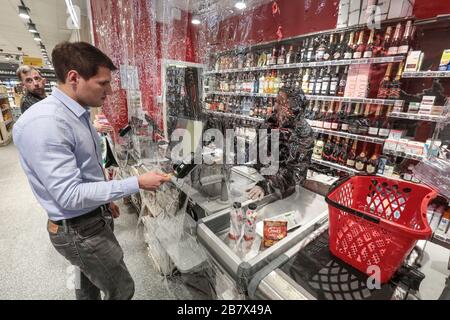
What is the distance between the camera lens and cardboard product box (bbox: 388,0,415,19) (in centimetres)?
202

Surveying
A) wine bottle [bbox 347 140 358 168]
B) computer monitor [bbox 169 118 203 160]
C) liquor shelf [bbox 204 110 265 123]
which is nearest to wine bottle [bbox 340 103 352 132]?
wine bottle [bbox 347 140 358 168]

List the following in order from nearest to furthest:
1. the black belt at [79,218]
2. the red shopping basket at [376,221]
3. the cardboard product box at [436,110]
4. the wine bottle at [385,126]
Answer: the red shopping basket at [376,221], the black belt at [79,218], the cardboard product box at [436,110], the wine bottle at [385,126]

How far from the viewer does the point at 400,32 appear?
211 centimetres

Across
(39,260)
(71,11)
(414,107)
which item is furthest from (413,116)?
(71,11)

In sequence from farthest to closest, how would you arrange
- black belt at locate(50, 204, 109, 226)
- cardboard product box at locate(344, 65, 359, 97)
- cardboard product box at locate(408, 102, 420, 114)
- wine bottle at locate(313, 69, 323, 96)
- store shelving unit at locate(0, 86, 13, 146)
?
store shelving unit at locate(0, 86, 13, 146), wine bottle at locate(313, 69, 323, 96), cardboard product box at locate(344, 65, 359, 97), cardboard product box at locate(408, 102, 420, 114), black belt at locate(50, 204, 109, 226)

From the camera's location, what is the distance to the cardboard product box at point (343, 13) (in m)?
2.27

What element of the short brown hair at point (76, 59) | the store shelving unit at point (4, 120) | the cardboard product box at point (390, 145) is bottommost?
the store shelving unit at point (4, 120)

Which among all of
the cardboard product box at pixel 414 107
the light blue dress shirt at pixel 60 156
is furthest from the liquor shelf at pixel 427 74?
the light blue dress shirt at pixel 60 156

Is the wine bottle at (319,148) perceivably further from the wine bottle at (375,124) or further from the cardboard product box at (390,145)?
the cardboard product box at (390,145)

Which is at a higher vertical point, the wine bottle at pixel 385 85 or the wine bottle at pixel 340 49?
the wine bottle at pixel 340 49

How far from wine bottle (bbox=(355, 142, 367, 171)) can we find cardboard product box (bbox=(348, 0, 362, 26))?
1315 millimetres

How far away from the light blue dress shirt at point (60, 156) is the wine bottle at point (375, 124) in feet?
7.92

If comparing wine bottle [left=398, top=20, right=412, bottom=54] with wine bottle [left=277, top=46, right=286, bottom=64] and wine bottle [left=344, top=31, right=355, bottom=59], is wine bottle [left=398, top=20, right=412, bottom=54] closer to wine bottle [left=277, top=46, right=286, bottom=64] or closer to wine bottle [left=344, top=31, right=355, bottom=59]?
wine bottle [left=344, top=31, right=355, bottom=59]

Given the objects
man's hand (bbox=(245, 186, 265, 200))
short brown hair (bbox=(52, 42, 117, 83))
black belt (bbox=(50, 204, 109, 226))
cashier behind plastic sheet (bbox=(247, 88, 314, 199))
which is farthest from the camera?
cashier behind plastic sheet (bbox=(247, 88, 314, 199))
